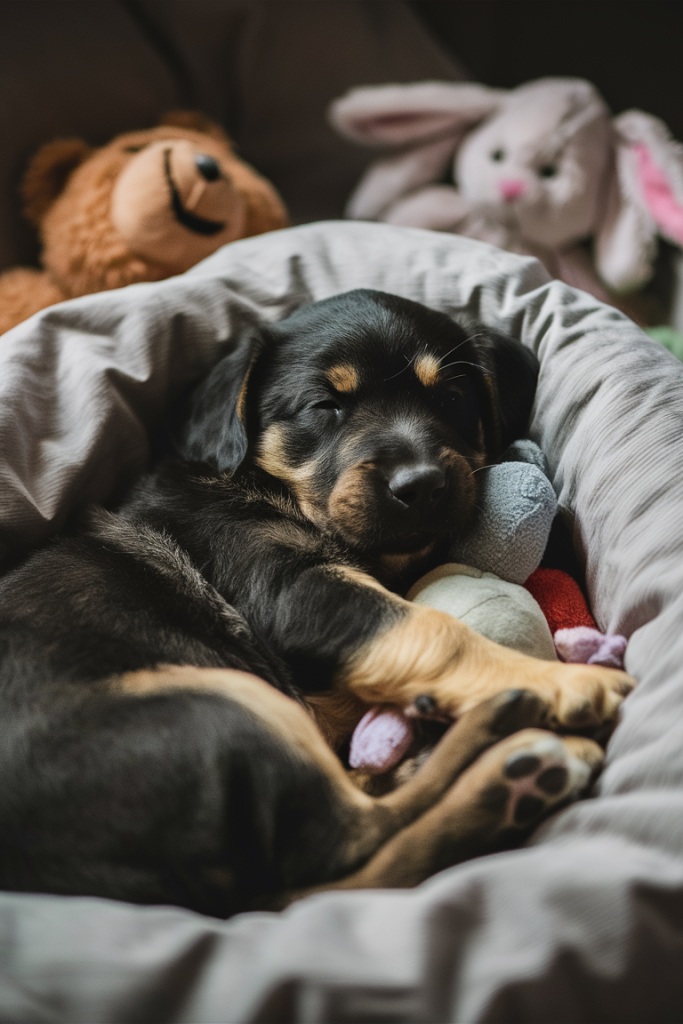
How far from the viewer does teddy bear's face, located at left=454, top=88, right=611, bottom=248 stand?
3340mm

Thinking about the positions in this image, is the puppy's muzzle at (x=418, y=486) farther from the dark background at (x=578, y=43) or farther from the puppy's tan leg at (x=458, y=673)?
the dark background at (x=578, y=43)

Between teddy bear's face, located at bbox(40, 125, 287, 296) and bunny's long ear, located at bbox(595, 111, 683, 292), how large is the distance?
1759 mm

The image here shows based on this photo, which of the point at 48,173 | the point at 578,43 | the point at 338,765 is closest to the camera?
the point at 338,765

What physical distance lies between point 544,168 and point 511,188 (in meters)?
0.19

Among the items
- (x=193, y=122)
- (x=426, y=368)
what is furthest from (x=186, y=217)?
(x=426, y=368)

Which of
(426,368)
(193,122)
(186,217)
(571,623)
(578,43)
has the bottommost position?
(571,623)

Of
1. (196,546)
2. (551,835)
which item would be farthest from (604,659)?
(196,546)

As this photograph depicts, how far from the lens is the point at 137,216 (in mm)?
2701

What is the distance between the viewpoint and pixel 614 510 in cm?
186

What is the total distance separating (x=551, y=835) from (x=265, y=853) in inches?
21.2

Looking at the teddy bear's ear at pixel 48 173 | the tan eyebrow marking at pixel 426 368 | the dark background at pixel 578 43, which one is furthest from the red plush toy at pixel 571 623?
the dark background at pixel 578 43

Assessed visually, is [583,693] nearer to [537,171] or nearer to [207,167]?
[207,167]

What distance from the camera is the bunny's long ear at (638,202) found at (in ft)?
10.5

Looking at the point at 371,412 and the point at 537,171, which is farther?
the point at 537,171
